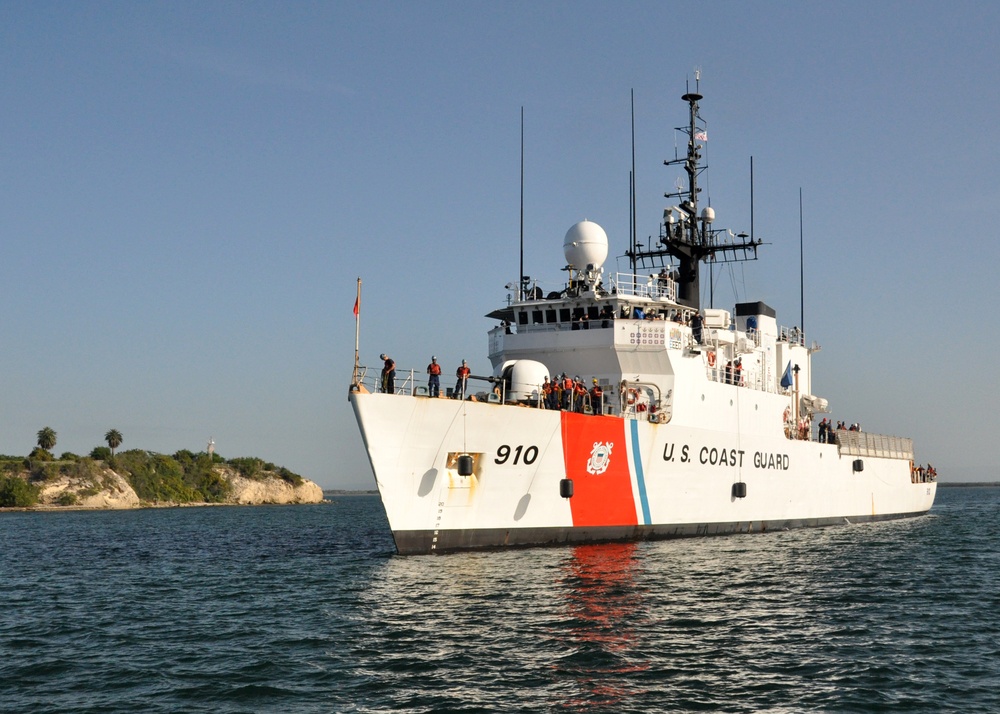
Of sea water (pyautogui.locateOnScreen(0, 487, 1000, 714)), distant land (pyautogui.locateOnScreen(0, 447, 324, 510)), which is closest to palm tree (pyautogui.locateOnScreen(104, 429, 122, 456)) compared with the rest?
distant land (pyautogui.locateOnScreen(0, 447, 324, 510))

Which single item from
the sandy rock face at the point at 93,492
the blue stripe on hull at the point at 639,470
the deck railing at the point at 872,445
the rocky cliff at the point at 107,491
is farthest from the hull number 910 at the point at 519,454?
the sandy rock face at the point at 93,492

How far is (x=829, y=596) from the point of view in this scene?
17078 mm

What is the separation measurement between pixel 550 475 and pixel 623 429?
269 centimetres

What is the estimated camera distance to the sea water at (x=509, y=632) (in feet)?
34.0

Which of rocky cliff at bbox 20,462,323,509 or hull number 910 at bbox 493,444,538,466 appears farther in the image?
rocky cliff at bbox 20,462,323,509

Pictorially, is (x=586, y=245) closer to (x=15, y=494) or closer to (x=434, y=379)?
(x=434, y=379)

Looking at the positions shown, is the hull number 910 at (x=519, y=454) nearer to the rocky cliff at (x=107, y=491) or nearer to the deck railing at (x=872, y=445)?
the deck railing at (x=872, y=445)

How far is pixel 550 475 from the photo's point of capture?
869 inches

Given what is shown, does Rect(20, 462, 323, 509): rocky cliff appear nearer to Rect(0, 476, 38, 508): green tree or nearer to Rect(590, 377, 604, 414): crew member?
Rect(0, 476, 38, 508): green tree

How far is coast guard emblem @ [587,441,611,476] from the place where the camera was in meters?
22.9

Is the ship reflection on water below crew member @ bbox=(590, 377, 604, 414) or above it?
below

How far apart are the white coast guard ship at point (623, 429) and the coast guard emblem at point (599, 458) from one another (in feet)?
0.13

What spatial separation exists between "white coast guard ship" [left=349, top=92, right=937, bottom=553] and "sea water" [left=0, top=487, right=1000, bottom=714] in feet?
4.12

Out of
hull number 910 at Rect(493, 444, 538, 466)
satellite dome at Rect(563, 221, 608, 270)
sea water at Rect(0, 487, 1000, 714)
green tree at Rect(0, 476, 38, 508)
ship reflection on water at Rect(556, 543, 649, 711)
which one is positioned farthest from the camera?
green tree at Rect(0, 476, 38, 508)
